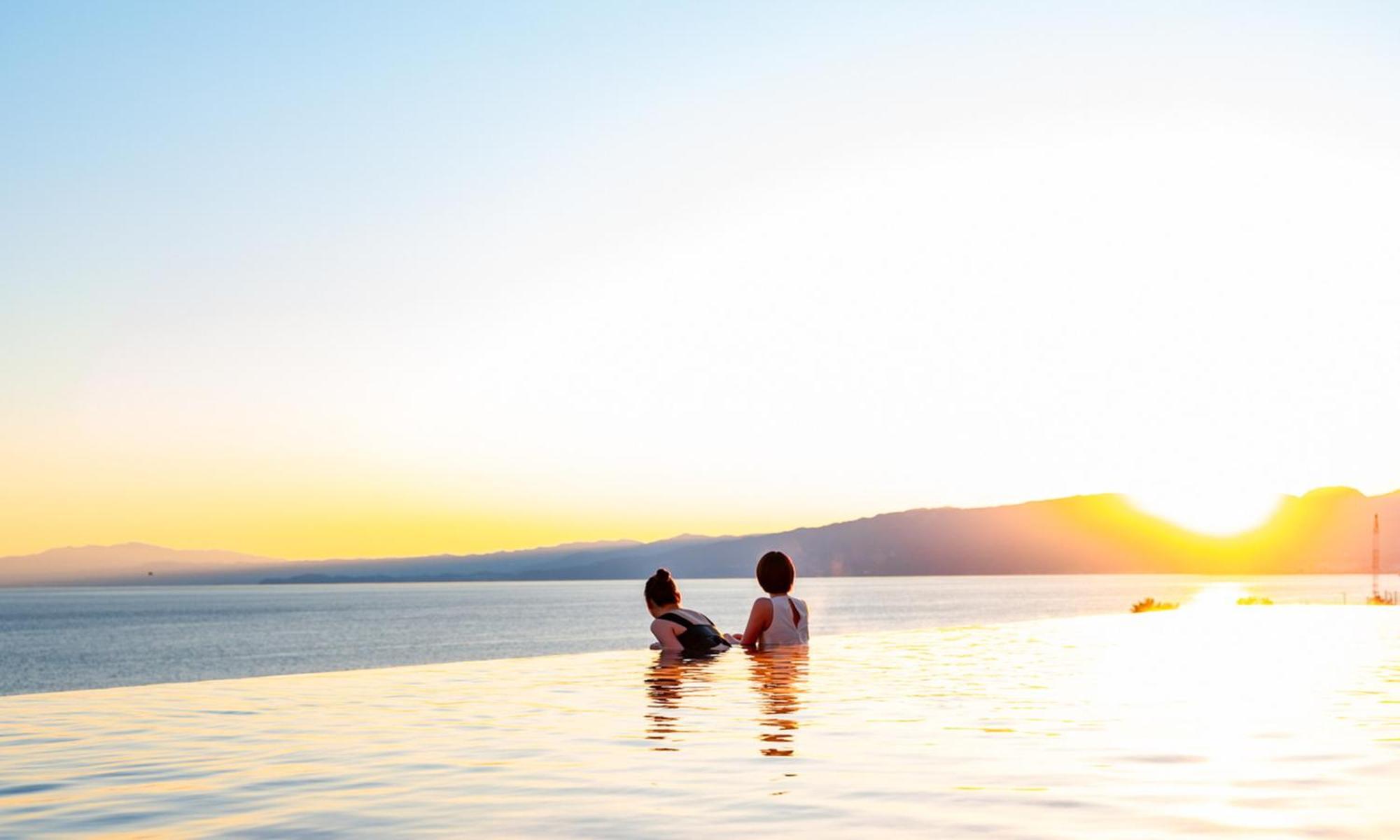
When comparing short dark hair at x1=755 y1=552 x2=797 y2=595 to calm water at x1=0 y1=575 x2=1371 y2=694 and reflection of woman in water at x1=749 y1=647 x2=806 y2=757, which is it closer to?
reflection of woman in water at x1=749 y1=647 x2=806 y2=757

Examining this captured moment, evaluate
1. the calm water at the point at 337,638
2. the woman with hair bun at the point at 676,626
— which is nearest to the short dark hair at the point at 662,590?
the woman with hair bun at the point at 676,626

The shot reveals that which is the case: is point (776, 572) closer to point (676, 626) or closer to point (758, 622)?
point (758, 622)

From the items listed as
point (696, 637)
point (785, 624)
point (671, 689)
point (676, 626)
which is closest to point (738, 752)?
point (671, 689)

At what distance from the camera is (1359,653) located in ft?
57.0

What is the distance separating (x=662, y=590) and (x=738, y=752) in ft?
28.3

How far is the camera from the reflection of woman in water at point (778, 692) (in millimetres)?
8898

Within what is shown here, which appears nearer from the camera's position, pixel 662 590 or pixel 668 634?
pixel 662 590

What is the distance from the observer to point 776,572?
1680 cm

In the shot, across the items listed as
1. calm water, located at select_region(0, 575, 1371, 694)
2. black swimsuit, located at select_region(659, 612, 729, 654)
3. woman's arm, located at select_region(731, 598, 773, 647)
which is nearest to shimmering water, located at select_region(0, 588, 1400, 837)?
black swimsuit, located at select_region(659, 612, 729, 654)

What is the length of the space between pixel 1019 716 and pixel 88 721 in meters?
8.21

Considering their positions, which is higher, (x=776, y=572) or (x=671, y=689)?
(x=776, y=572)

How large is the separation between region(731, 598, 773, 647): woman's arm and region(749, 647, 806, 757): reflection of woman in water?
0.22 meters

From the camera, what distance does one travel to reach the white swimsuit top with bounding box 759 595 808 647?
17.6m

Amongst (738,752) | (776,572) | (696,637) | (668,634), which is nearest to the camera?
(738,752)
